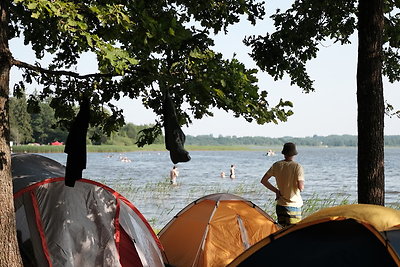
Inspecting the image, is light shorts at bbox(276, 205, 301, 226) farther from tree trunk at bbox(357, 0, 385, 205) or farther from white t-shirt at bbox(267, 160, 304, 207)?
tree trunk at bbox(357, 0, 385, 205)

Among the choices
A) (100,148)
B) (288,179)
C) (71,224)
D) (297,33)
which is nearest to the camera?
(71,224)

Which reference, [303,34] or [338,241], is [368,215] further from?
[303,34]

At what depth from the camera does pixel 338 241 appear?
15.5ft

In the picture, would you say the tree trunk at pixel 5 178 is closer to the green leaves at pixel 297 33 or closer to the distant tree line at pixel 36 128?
the green leaves at pixel 297 33

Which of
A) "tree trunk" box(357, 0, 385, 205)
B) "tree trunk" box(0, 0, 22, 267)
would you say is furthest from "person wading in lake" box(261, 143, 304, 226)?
"tree trunk" box(0, 0, 22, 267)

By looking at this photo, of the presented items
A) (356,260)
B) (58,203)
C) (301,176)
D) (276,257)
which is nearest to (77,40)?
(58,203)

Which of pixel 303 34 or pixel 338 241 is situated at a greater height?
pixel 303 34

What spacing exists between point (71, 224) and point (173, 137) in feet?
4.91

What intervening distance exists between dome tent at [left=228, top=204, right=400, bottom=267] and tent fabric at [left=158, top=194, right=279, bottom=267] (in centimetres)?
281

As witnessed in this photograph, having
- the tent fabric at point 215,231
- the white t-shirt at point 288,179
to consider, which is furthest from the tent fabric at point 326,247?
the tent fabric at point 215,231

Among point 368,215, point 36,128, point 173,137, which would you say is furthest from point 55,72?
point 36,128

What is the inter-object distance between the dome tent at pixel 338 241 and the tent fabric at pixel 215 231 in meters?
2.81

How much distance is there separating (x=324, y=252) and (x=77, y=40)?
279 centimetres

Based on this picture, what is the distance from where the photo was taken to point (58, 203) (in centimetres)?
623
